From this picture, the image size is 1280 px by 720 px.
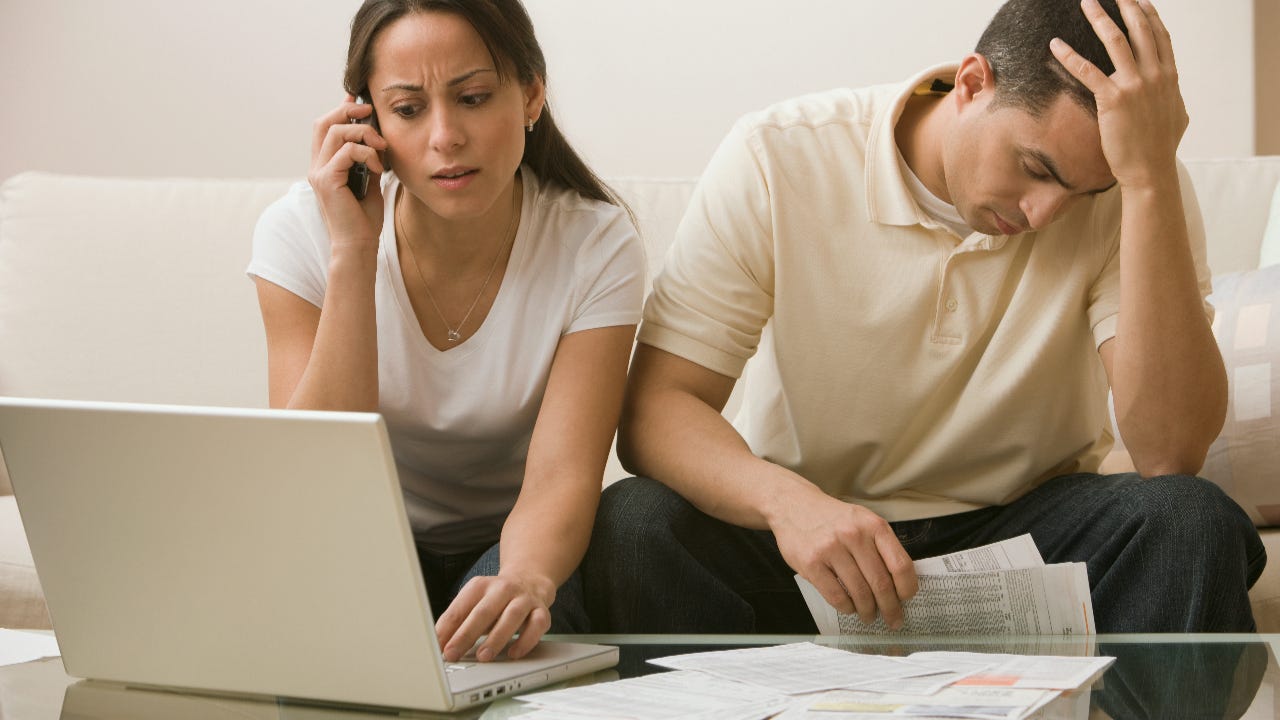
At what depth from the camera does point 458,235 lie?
1600 millimetres

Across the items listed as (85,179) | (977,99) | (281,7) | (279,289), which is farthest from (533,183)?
(281,7)

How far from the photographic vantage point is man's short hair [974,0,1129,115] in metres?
1.35

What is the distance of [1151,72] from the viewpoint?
4.38ft

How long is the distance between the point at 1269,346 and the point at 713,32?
1220 mm

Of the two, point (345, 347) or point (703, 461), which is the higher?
point (345, 347)

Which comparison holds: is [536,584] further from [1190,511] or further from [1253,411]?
[1253,411]

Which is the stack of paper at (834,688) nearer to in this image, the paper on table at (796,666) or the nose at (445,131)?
the paper on table at (796,666)

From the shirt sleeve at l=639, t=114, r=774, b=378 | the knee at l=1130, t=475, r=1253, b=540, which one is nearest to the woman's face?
the shirt sleeve at l=639, t=114, r=774, b=378

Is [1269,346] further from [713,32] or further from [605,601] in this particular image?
[713,32]

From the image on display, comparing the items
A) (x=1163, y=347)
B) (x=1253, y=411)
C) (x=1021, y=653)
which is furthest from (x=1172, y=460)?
(x=1021, y=653)

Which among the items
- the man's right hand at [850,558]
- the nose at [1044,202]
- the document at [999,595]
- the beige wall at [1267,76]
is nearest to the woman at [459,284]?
the man's right hand at [850,558]

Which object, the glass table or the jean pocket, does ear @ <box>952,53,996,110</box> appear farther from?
the glass table

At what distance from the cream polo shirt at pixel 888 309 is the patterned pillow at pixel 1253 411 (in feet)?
0.94

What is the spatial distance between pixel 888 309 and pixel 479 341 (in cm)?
49
